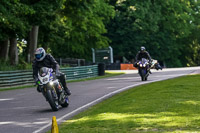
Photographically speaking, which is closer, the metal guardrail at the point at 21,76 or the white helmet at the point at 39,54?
the white helmet at the point at 39,54

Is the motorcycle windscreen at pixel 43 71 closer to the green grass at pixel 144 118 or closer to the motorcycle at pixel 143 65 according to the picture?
the green grass at pixel 144 118

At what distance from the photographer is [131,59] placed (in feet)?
227

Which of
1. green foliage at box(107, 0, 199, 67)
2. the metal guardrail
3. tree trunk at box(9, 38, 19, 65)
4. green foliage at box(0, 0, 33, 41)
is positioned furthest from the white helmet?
green foliage at box(107, 0, 199, 67)

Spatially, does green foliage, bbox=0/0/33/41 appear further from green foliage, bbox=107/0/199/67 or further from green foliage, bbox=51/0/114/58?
green foliage, bbox=107/0/199/67

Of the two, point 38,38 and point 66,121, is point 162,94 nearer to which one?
point 66,121

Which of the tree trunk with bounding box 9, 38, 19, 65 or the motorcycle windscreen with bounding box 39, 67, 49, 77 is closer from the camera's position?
the motorcycle windscreen with bounding box 39, 67, 49, 77

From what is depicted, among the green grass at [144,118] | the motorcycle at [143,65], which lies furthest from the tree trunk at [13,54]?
the green grass at [144,118]

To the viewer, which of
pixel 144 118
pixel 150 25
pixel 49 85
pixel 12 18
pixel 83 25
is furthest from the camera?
pixel 150 25

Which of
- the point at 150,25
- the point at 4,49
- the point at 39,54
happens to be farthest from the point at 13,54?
the point at 150,25

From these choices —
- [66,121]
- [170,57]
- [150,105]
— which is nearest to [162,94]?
[150,105]

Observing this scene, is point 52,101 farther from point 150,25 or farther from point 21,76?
point 150,25

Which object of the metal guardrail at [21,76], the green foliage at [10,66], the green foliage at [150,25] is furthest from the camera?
the green foliage at [150,25]

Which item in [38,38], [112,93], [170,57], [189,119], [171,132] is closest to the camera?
[171,132]

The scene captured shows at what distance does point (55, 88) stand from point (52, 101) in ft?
1.63
